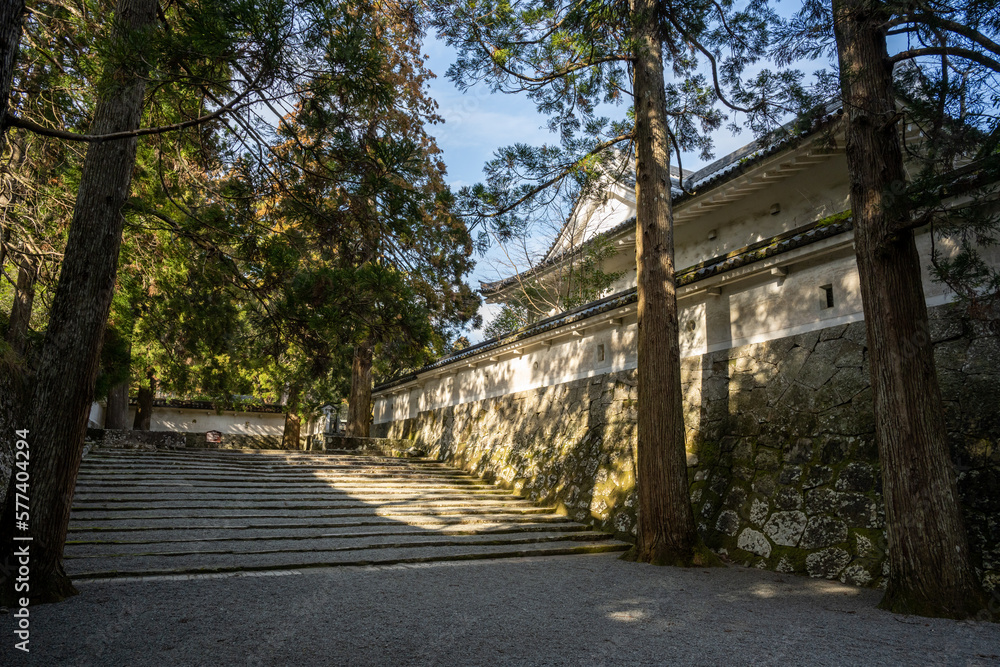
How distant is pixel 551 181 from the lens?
7.46 meters

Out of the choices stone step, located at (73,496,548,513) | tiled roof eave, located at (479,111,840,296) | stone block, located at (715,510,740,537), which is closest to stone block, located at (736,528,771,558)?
stone block, located at (715,510,740,537)

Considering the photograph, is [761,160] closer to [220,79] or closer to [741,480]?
[741,480]

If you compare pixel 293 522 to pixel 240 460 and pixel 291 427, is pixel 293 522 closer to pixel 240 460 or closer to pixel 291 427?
pixel 240 460

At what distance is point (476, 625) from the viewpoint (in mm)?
3639

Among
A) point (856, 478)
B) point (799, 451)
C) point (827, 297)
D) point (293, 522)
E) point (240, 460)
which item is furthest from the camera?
point (240, 460)

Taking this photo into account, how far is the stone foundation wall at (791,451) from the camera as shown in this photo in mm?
4699

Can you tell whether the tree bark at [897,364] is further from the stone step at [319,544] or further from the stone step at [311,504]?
the stone step at [311,504]

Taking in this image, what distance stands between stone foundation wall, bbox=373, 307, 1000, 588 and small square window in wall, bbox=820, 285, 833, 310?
279mm

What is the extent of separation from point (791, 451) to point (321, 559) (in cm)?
495

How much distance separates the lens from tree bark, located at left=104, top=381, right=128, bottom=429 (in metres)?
13.2

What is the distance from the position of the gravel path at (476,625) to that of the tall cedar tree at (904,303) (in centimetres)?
36

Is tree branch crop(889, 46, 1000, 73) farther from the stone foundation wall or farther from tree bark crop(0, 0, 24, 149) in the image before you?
tree bark crop(0, 0, 24, 149)

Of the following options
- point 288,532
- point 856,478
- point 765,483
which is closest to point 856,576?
point 856,478

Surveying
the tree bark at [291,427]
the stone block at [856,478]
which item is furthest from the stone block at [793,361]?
the tree bark at [291,427]
